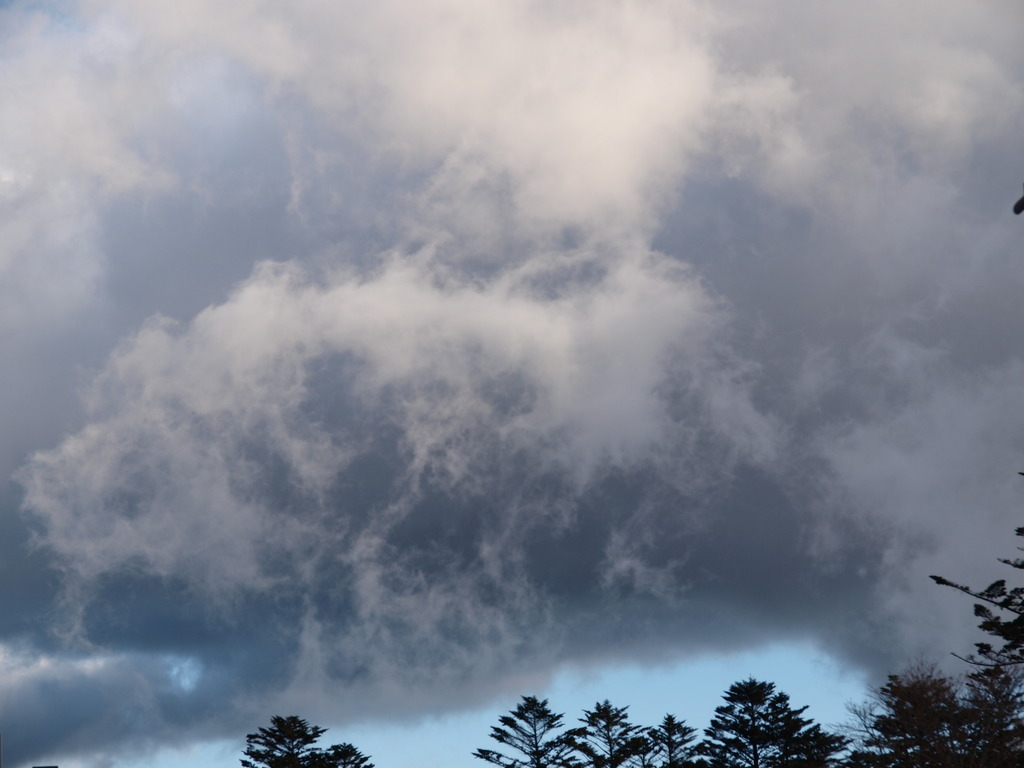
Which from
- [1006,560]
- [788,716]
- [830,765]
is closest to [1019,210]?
[1006,560]

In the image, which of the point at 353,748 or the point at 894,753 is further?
the point at 353,748

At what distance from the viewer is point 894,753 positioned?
→ 215ft

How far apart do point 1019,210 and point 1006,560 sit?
61.4 meters

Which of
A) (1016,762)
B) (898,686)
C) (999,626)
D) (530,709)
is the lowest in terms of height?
(1016,762)

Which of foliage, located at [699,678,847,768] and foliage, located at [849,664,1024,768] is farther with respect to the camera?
foliage, located at [699,678,847,768]

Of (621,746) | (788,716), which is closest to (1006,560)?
(788,716)

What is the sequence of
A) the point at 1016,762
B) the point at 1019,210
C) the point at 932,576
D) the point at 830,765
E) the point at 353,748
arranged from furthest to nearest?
the point at 353,748, the point at 830,765, the point at 932,576, the point at 1016,762, the point at 1019,210

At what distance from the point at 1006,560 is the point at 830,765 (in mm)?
25774

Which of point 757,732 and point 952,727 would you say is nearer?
point 952,727

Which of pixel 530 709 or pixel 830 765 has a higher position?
pixel 530 709

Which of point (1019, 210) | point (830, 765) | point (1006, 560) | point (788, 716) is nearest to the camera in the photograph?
point (1019, 210)

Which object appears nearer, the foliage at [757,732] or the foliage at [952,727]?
the foliage at [952,727]

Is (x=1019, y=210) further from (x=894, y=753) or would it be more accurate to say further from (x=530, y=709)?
(x=530, y=709)

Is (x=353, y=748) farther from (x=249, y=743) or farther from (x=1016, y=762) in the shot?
(x=1016, y=762)
